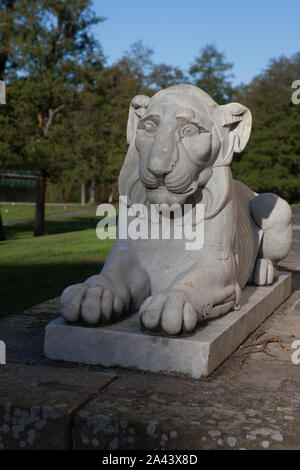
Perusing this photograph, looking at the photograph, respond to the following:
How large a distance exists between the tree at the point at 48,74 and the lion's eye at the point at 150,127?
15.1 m

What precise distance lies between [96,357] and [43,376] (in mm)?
396

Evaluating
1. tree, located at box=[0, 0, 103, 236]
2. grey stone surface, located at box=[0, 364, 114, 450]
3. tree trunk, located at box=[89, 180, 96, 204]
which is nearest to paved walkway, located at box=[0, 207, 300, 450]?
grey stone surface, located at box=[0, 364, 114, 450]

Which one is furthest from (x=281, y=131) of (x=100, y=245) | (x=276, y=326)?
(x=276, y=326)

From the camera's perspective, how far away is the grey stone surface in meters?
2.26

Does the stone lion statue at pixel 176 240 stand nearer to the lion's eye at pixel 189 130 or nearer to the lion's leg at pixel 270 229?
the lion's eye at pixel 189 130

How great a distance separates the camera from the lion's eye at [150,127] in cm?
314

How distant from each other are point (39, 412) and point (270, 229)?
2676 mm

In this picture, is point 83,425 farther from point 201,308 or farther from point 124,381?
point 201,308

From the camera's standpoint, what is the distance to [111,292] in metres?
3.10

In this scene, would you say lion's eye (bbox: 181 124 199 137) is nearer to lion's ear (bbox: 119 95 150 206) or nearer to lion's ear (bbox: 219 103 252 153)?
lion's ear (bbox: 219 103 252 153)

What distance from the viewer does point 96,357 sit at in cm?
297

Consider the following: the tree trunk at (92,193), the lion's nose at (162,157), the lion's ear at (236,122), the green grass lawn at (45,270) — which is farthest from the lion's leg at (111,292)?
the tree trunk at (92,193)

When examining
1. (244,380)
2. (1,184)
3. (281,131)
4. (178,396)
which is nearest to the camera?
(178,396)
